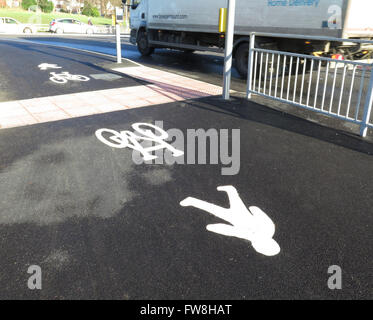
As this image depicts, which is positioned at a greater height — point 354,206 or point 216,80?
point 216,80

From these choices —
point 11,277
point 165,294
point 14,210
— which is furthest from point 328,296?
point 14,210

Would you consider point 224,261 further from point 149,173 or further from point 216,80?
point 216,80

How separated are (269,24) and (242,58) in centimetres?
155

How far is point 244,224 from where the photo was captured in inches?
128

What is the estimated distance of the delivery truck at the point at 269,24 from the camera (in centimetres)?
798

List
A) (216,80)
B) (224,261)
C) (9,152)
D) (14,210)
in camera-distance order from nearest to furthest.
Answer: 1. (224,261)
2. (14,210)
3. (9,152)
4. (216,80)

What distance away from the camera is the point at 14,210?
3408 mm

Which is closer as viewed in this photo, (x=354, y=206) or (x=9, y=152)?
(x=354, y=206)

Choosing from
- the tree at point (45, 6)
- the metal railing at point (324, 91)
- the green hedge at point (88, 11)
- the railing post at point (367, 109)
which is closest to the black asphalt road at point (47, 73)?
the metal railing at point (324, 91)

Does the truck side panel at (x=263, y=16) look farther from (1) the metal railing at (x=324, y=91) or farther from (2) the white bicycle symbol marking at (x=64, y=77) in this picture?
(2) the white bicycle symbol marking at (x=64, y=77)

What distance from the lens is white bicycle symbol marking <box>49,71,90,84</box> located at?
9352 millimetres

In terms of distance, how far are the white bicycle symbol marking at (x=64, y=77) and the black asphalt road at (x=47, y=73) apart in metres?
0.17
